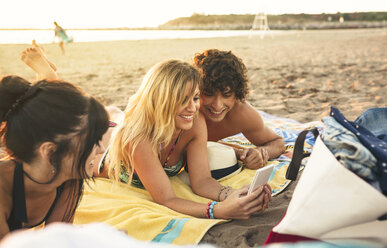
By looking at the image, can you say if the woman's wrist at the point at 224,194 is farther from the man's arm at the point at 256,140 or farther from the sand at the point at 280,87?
the man's arm at the point at 256,140

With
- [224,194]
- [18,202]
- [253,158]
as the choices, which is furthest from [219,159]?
[18,202]

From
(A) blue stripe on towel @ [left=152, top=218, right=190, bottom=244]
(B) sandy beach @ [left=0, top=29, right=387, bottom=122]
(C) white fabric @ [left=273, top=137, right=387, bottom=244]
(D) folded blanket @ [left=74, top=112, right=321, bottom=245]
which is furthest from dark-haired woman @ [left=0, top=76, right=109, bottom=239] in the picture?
(B) sandy beach @ [left=0, top=29, right=387, bottom=122]

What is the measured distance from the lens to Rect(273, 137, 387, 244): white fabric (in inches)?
42.8

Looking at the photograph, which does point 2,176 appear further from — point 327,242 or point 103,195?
point 327,242

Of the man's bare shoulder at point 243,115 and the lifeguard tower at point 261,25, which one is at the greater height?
the lifeguard tower at point 261,25

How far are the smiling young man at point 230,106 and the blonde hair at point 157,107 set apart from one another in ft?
1.11

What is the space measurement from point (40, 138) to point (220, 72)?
1.44 metres

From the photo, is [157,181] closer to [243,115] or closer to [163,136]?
[163,136]

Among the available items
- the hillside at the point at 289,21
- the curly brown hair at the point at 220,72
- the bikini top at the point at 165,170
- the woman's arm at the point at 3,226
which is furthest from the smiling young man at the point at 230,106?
the hillside at the point at 289,21

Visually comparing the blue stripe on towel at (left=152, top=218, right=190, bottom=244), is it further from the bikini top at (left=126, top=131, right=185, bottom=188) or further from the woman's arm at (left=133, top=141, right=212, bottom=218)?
the bikini top at (left=126, top=131, right=185, bottom=188)

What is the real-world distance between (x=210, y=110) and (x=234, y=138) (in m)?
1.14

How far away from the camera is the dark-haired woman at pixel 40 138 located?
1.42m

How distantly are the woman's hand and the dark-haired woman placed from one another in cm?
85

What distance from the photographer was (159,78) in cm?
211
